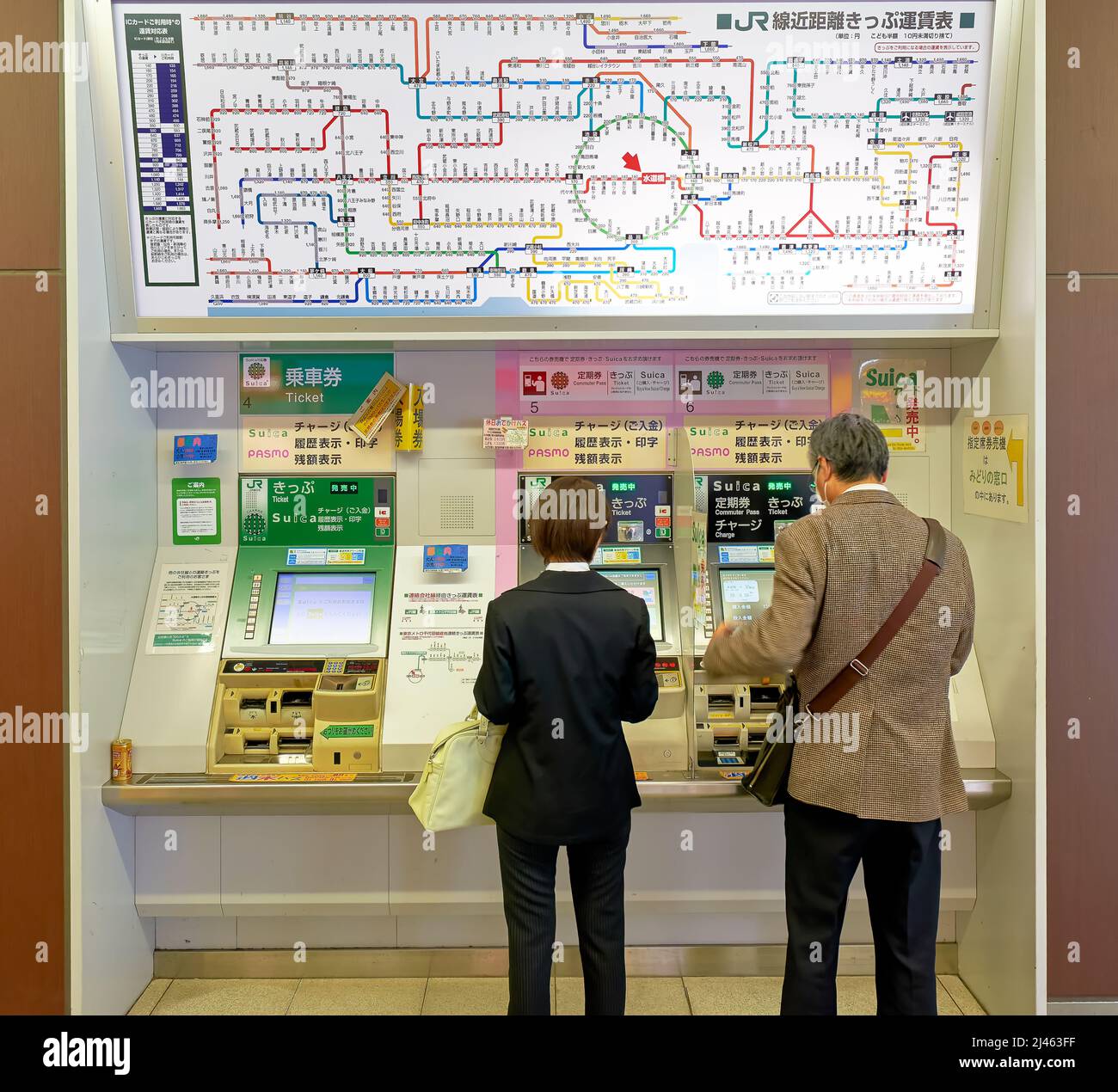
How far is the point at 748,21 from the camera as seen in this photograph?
112 inches

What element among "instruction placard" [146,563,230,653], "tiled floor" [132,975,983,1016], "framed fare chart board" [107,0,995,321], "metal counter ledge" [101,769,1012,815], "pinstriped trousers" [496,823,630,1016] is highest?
"framed fare chart board" [107,0,995,321]

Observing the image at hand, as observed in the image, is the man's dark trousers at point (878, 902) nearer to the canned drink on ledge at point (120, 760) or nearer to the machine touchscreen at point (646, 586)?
the machine touchscreen at point (646, 586)

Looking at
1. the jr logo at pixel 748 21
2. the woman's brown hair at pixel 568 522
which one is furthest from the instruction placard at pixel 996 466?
the jr logo at pixel 748 21

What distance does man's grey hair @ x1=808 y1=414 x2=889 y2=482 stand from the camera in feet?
7.49

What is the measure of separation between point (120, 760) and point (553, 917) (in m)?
1.49

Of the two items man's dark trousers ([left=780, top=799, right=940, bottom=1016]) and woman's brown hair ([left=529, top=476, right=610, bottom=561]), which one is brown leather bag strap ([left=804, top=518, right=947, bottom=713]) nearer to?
man's dark trousers ([left=780, top=799, right=940, bottom=1016])

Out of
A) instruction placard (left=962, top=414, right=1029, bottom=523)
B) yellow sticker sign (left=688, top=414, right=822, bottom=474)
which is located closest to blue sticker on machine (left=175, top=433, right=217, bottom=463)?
yellow sticker sign (left=688, top=414, right=822, bottom=474)

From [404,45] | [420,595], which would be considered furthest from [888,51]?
[420,595]

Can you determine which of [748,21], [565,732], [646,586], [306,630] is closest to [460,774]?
[565,732]

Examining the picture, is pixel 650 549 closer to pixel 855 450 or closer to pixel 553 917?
pixel 855 450

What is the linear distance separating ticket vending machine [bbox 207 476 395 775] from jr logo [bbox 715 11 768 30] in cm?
182

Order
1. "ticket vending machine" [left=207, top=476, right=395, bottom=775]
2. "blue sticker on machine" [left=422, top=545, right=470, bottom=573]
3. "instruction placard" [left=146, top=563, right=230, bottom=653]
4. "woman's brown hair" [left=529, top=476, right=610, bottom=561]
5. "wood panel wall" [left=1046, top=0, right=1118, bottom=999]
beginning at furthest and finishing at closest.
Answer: "blue sticker on machine" [left=422, top=545, right=470, bottom=573], "instruction placard" [left=146, top=563, right=230, bottom=653], "ticket vending machine" [left=207, top=476, right=395, bottom=775], "wood panel wall" [left=1046, top=0, right=1118, bottom=999], "woman's brown hair" [left=529, top=476, right=610, bottom=561]
